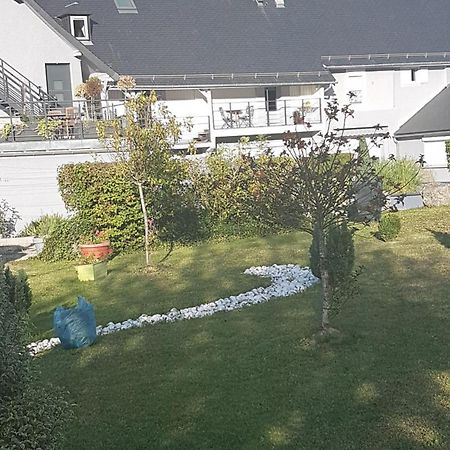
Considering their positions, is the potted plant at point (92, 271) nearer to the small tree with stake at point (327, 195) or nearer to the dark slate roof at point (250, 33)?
the small tree with stake at point (327, 195)

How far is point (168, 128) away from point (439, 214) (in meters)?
9.47

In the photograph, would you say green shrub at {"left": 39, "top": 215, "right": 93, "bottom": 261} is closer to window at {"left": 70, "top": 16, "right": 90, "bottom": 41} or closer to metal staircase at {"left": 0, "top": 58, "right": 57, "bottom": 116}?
metal staircase at {"left": 0, "top": 58, "right": 57, "bottom": 116}

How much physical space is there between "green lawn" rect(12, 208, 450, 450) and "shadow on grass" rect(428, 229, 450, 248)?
2.37 m

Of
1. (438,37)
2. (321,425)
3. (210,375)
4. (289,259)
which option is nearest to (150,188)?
(289,259)

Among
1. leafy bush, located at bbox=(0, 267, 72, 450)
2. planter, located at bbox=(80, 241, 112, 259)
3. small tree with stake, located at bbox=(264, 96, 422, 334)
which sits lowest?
planter, located at bbox=(80, 241, 112, 259)

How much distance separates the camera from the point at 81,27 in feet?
91.8

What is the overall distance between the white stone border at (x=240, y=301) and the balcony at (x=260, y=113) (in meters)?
15.4

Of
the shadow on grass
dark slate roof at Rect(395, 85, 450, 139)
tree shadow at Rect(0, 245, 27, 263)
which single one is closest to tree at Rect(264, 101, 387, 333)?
the shadow on grass

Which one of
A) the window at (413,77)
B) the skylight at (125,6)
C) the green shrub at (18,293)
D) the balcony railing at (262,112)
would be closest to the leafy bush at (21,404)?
the green shrub at (18,293)

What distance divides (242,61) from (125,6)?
6344 millimetres

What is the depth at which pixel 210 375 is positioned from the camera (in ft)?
23.8

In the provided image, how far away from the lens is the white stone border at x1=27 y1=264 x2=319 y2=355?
9.56 metres

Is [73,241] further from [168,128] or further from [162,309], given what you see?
[162,309]

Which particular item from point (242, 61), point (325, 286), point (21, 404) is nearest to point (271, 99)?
point (242, 61)
